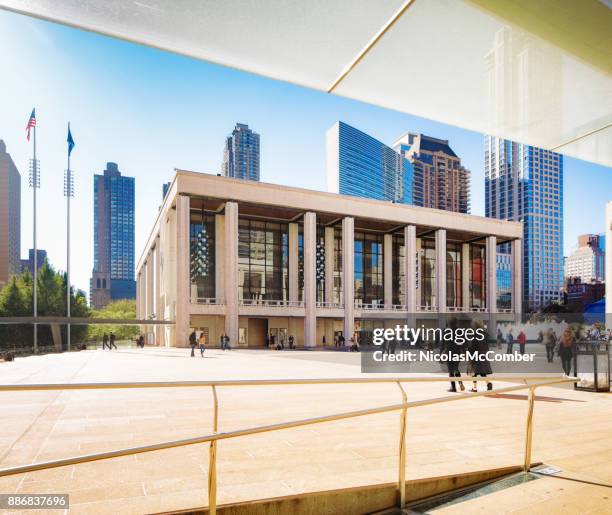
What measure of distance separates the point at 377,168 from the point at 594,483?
18859cm

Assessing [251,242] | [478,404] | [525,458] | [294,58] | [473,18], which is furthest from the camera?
[251,242]

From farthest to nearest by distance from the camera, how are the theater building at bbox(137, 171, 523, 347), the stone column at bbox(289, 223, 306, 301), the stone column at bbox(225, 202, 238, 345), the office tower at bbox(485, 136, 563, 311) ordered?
the office tower at bbox(485, 136, 563, 311) → the stone column at bbox(289, 223, 306, 301) → the theater building at bbox(137, 171, 523, 347) → the stone column at bbox(225, 202, 238, 345)

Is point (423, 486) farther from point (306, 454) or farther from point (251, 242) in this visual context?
point (251, 242)

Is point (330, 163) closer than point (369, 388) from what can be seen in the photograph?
No

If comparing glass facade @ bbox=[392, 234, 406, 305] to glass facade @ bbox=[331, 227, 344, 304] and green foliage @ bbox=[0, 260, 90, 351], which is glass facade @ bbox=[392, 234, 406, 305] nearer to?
glass facade @ bbox=[331, 227, 344, 304]

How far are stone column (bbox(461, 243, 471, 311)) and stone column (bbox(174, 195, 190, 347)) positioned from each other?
123 ft

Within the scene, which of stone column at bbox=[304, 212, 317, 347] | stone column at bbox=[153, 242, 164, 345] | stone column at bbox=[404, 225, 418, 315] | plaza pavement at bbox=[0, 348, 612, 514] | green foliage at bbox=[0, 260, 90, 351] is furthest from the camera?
green foliage at bbox=[0, 260, 90, 351]

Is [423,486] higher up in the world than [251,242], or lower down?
lower down

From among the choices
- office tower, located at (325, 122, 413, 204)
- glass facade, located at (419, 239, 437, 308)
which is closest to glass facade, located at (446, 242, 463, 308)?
glass facade, located at (419, 239, 437, 308)

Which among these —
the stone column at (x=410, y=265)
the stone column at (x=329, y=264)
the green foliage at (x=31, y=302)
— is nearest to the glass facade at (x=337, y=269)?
the stone column at (x=329, y=264)

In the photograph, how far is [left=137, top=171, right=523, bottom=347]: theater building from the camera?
147ft

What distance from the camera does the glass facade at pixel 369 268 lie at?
56.5 metres

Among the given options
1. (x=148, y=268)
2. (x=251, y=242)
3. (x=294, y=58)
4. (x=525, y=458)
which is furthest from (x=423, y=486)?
(x=148, y=268)

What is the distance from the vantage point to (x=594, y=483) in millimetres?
4230
